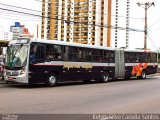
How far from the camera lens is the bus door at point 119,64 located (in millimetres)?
29766

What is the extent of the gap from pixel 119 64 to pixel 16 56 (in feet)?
37.2

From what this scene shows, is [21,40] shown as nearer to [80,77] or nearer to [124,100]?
[80,77]

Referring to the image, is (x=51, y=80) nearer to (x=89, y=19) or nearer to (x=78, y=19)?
(x=78, y=19)

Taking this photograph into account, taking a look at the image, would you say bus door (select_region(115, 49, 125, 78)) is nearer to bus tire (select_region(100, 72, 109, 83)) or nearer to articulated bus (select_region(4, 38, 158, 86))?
articulated bus (select_region(4, 38, 158, 86))

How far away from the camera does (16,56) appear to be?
21.0 m

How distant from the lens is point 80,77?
81.7ft

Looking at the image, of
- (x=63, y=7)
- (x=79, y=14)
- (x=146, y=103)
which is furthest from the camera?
(x=79, y=14)

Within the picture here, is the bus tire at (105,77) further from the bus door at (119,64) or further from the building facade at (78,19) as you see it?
the building facade at (78,19)

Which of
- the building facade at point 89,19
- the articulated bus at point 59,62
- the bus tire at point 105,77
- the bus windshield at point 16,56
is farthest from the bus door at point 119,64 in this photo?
the building facade at point 89,19

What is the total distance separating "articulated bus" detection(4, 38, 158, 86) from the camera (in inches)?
813

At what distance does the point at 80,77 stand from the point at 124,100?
9633 millimetres

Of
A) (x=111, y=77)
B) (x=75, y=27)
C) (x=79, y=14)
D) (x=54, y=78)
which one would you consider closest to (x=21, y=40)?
(x=54, y=78)

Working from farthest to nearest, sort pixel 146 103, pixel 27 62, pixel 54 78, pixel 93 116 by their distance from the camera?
pixel 54 78
pixel 27 62
pixel 146 103
pixel 93 116

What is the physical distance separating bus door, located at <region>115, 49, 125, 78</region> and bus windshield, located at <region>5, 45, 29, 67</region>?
10665 mm
